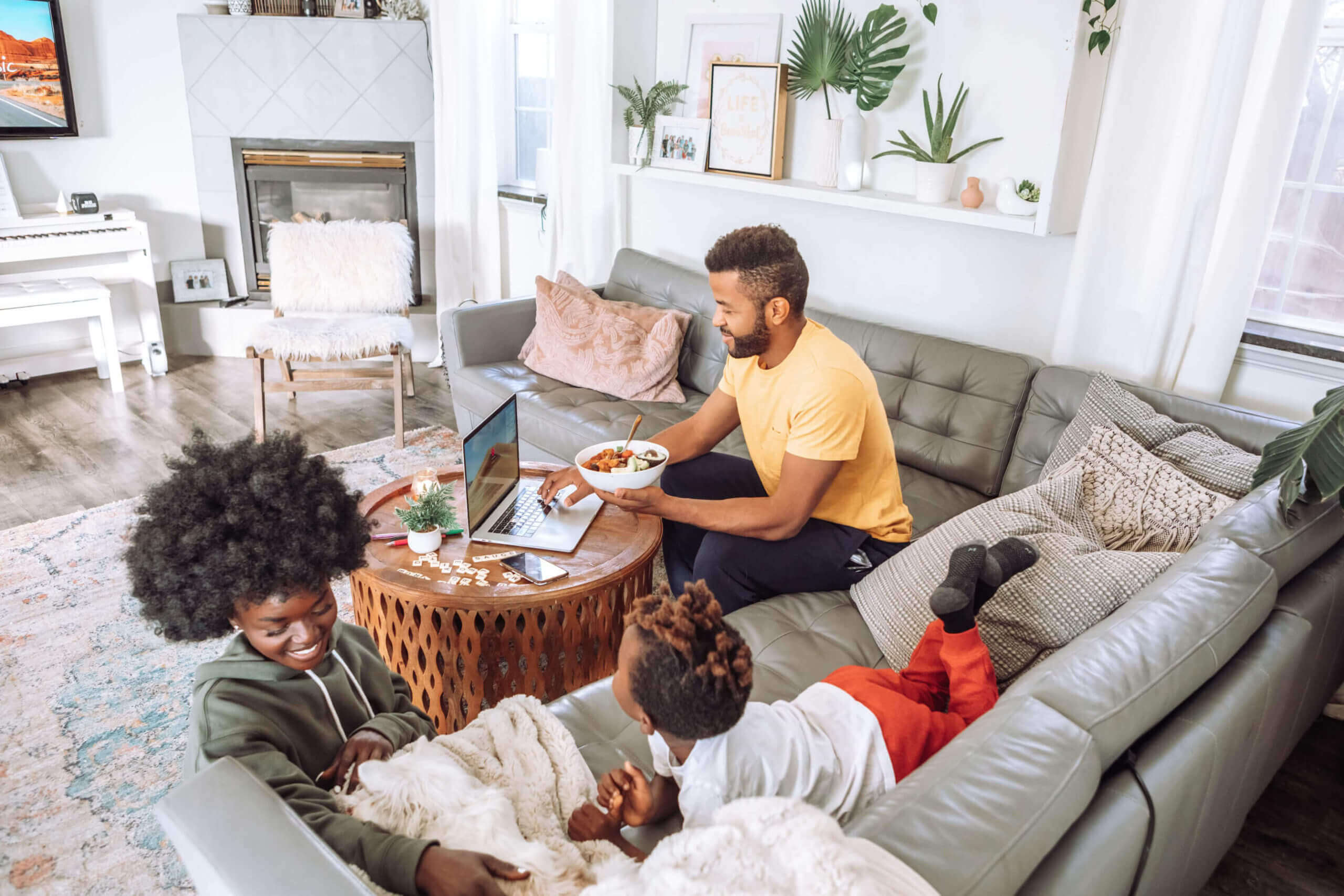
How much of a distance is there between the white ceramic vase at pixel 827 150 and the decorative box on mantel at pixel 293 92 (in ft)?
8.69

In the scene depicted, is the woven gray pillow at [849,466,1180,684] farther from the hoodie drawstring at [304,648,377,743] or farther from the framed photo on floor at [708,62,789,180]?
the framed photo on floor at [708,62,789,180]

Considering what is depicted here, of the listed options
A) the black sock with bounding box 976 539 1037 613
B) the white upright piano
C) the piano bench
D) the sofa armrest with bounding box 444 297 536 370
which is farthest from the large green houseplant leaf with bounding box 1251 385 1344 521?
the white upright piano

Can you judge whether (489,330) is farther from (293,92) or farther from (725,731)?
(725,731)

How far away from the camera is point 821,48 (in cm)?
323

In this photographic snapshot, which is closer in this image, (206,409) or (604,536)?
(604,536)

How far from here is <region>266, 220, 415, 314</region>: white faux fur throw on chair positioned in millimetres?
4152

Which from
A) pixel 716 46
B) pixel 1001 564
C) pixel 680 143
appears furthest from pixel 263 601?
pixel 716 46

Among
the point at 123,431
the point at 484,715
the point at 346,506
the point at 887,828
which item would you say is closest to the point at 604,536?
the point at 484,715

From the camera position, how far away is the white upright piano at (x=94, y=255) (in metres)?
4.25

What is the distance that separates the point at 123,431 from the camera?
13.2 feet

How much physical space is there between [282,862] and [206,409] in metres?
3.85

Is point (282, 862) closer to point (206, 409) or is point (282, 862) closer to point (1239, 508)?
point (1239, 508)

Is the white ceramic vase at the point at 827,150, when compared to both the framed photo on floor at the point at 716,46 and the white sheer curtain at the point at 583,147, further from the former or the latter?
the white sheer curtain at the point at 583,147

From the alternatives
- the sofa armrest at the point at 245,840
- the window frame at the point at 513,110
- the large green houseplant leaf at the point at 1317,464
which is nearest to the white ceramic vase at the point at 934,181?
the large green houseplant leaf at the point at 1317,464
